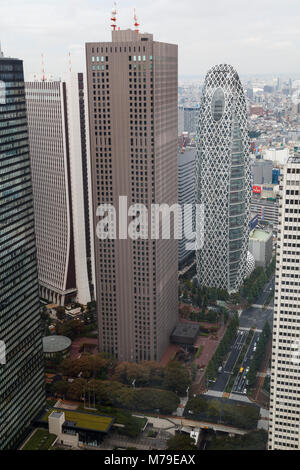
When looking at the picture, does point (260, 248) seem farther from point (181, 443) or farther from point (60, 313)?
point (181, 443)

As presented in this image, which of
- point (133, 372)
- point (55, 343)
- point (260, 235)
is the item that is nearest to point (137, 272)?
point (133, 372)

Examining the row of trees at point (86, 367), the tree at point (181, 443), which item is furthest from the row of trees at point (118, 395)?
the tree at point (181, 443)

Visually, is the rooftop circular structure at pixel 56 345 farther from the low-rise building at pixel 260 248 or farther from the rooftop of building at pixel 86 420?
the low-rise building at pixel 260 248

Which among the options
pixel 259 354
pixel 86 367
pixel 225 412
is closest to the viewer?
pixel 225 412

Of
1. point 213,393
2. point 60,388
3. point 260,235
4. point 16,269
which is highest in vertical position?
point 16,269

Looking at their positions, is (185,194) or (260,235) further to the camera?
(185,194)

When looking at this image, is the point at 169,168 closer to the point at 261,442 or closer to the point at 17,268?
the point at 17,268
